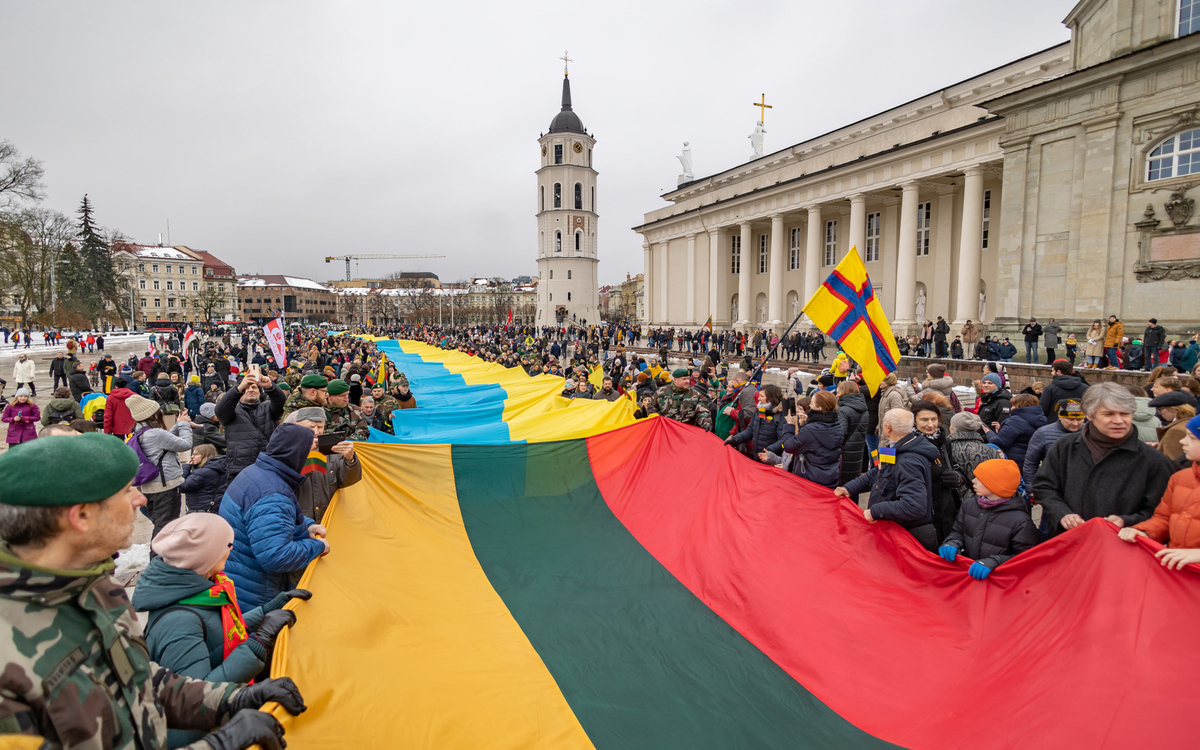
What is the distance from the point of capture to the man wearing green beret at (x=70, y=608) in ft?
4.41

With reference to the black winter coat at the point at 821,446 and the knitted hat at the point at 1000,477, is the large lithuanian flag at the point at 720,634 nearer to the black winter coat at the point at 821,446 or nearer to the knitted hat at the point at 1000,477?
the knitted hat at the point at 1000,477

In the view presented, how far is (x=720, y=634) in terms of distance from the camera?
4047 millimetres

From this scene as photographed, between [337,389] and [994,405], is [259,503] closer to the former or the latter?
[337,389]

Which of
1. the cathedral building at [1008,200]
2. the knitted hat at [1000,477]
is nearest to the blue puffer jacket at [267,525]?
the knitted hat at [1000,477]

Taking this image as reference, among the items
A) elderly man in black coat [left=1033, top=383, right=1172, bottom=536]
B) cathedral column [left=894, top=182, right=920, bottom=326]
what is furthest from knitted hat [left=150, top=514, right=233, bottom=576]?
cathedral column [left=894, top=182, right=920, bottom=326]

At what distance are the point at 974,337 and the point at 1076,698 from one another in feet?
82.9

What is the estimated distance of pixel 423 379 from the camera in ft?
56.9

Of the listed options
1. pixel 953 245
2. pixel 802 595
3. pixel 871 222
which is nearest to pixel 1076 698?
Answer: pixel 802 595

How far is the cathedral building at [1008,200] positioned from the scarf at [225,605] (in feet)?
82.6

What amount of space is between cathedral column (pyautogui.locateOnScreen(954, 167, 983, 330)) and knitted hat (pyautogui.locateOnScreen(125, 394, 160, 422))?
29.8 m

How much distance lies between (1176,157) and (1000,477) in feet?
72.6

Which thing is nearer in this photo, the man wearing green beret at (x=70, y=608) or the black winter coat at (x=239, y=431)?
the man wearing green beret at (x=70, y=608)

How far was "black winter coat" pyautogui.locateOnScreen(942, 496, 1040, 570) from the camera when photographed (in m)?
3.73

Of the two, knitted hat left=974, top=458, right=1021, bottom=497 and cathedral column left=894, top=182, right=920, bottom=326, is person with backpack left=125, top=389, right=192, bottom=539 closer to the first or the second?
knitted hat left=974, top=458, right=1021, bottom=497
